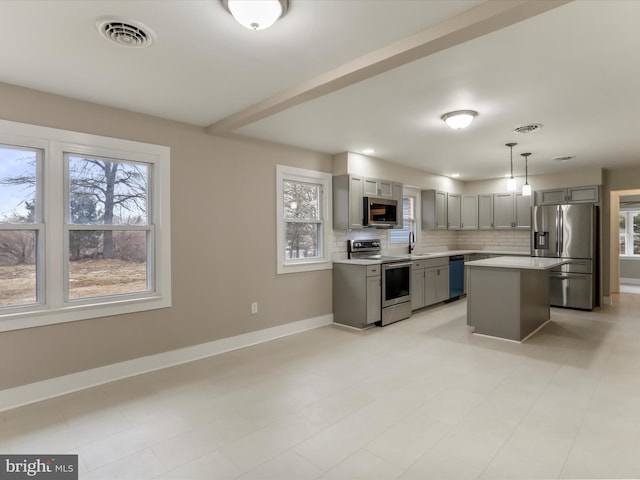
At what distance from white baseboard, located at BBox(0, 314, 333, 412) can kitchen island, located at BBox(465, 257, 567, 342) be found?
7.62ft

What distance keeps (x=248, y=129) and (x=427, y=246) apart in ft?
15.1

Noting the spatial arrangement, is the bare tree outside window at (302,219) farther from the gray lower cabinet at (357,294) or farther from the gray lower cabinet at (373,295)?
the gray lower cabinet at (373,295)

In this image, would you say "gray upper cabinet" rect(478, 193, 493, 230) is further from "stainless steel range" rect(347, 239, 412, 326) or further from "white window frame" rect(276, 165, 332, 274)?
"white window frame" rect(276, 165, 332, 274)

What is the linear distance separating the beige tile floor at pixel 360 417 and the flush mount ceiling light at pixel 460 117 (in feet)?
7.74

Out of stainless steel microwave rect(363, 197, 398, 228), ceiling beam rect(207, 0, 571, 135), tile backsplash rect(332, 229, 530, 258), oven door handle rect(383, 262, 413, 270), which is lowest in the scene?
oven door handle rect(383, 262, 413, 270)

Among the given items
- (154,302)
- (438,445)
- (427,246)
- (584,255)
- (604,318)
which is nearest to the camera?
(438,445)

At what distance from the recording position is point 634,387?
2914 mm

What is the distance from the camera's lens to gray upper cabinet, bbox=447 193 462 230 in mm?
7285

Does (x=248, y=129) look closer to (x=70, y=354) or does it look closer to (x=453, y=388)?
(x=70, y=354)

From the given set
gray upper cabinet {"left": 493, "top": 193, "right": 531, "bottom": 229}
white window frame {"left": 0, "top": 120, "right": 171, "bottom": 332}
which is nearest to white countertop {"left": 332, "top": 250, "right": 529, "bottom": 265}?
gray upper cabinet {"left": 493, "top": 193, "right": 531, "bottom": 229}

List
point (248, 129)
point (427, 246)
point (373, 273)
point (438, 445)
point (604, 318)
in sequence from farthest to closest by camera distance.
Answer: point (427, 246) → point (604, 318) → point (373, 273) → point (248, 129) → point (438, 445)

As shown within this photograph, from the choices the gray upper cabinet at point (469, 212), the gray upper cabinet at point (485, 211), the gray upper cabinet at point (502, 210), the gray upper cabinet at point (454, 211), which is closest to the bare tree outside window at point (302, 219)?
the gray upper cabinet at point (454, 211)

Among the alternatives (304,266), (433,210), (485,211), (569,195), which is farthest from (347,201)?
(569,195)

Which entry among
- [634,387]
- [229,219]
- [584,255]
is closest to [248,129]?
[229,219]
